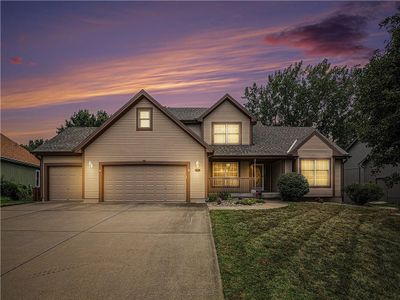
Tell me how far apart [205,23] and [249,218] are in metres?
12.1

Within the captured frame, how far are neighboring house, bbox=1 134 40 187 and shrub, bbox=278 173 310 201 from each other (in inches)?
911

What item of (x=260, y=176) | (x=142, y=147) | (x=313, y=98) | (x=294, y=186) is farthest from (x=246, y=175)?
(x=313, y=98)

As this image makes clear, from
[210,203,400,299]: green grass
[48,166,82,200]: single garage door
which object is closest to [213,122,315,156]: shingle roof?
[210,203,400,299]: green grass

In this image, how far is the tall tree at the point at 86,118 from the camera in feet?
151

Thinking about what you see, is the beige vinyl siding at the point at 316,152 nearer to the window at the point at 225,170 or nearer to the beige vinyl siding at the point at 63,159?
the window at the point at 225,170

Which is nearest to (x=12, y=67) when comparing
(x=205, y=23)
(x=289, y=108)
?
(x=205, y=23)

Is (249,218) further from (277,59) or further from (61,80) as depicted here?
(61,80)

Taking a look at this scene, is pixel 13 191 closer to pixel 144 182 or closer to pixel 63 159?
pixel 63 159

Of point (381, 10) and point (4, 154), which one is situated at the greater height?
point (381, 10)

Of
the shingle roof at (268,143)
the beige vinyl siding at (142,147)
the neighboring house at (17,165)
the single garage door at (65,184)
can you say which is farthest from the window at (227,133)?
the neighboring house at (17,165)

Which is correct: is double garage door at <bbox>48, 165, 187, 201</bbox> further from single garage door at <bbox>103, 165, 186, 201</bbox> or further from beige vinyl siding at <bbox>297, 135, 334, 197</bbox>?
beige vinyl siding at <bbox>297, 135, 334, 197</bbox>

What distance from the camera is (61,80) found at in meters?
21.7

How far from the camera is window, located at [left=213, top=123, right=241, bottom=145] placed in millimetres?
22875

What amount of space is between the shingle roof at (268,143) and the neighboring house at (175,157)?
74mm
